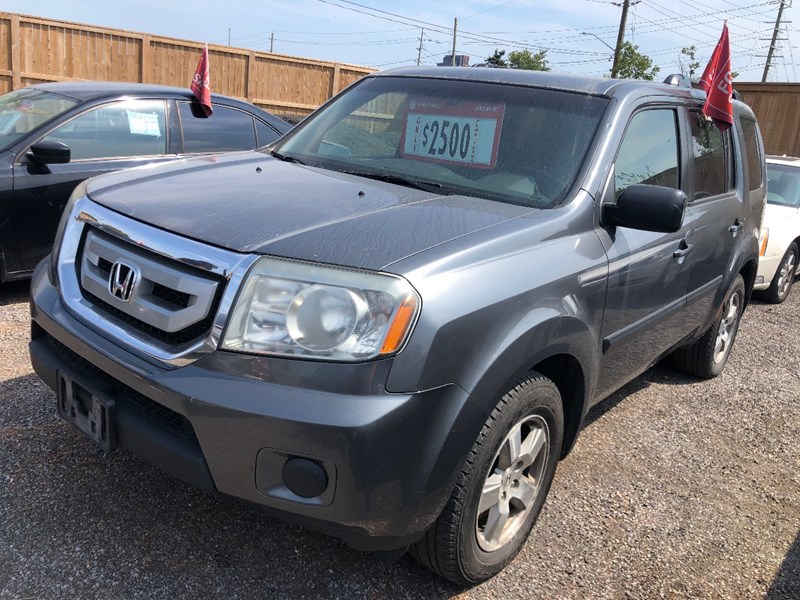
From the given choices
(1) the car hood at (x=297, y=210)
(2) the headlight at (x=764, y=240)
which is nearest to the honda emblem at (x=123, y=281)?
(1) the car hood at (x=297, y=210)

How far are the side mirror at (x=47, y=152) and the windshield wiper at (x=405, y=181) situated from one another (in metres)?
2.65

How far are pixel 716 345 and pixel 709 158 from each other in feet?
4.81

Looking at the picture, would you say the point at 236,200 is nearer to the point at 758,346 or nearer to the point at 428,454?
→ the point at 428,454

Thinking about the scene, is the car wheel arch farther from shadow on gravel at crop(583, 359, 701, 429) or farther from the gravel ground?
shadow on gravel at crop(583, 359, 701, 429)

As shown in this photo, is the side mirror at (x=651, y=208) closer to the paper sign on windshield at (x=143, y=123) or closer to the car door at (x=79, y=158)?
the car door at (x=79, y=158)

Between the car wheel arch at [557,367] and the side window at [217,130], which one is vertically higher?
the side window at [217,130]

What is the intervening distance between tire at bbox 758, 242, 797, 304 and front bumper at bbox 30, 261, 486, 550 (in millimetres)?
6659

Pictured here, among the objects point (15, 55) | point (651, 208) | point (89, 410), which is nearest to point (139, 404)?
point (89, 410)

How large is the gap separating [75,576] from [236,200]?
4.50ft

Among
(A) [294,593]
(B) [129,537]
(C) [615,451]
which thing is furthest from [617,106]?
(B) [129,537]

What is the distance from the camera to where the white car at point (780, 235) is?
23.9ft

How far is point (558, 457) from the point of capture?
9.11 ft

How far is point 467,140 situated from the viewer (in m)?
3.04

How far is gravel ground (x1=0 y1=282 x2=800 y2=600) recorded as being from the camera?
7.95 ft
